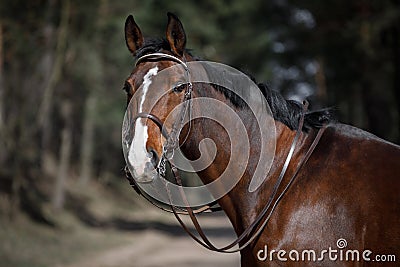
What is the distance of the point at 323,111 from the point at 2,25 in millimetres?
13449

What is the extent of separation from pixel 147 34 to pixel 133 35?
18220mm

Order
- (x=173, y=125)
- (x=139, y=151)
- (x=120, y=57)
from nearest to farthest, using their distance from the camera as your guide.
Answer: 1. (x=139, y=151)
2. (x=173, y=125)
3. (x=120, y=57)

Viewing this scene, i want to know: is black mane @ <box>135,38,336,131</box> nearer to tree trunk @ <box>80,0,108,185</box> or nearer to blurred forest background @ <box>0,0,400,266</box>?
blurred forest background @ <box>0,0,400,266</box>

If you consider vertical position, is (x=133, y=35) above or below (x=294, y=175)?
above

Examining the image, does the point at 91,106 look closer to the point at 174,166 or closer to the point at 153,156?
the point at 174,166

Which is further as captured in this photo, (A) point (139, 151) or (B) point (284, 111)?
(B) point (284, 111)

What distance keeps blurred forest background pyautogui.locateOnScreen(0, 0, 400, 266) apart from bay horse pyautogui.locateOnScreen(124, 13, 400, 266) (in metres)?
7.33

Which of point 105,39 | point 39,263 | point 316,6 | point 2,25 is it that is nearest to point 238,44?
point 105,39

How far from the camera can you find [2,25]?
51.9ft

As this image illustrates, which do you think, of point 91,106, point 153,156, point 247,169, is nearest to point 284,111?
point 247,169

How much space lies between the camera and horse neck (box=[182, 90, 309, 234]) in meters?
4.04

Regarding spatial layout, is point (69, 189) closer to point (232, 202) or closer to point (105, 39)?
point (105, 39)

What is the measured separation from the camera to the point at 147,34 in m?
22.2

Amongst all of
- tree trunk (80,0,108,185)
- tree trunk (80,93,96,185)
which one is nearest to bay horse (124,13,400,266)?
tree trunk (80,0,108,185)
